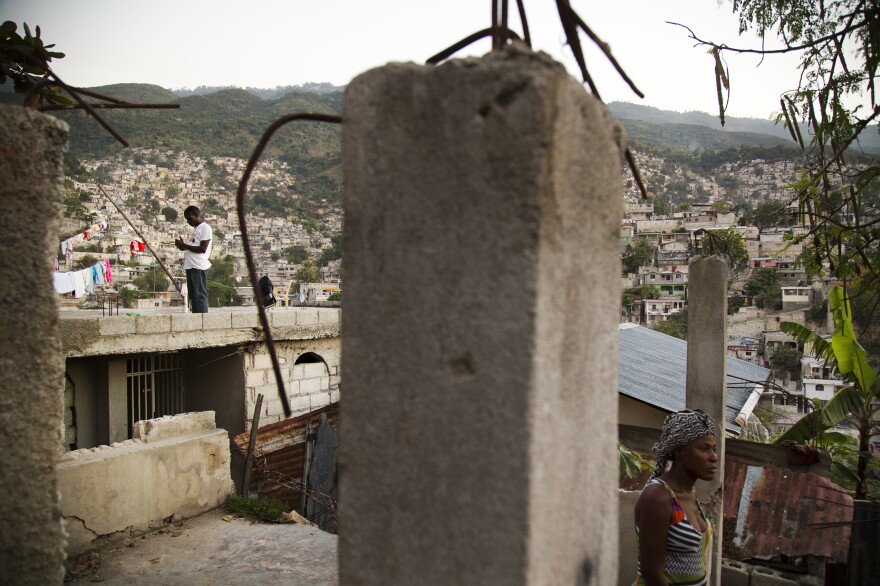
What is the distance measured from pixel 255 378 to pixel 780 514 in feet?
24.5

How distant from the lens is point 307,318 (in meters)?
11.4

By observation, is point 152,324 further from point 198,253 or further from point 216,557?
point 216,557

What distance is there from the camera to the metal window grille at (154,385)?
10.3 m

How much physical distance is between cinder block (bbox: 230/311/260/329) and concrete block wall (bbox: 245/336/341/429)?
1.46 feet

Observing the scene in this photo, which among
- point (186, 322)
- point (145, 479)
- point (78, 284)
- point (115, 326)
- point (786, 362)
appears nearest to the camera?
point (145, 479)

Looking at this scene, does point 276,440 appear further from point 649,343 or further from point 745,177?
point 745,177

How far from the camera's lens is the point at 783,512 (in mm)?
6398

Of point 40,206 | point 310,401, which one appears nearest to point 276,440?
point 310,401

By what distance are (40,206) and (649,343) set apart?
42.6ft

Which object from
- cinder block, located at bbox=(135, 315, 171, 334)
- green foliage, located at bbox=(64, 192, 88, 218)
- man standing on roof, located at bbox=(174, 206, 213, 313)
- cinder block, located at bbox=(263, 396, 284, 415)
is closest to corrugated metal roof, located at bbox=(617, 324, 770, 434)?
cinder block, located at bbox=(263, 396, 284, 415)

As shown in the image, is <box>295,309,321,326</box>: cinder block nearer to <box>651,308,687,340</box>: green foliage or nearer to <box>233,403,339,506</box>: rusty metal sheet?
<box>233,403,339,506</box>: rusty metal sheet

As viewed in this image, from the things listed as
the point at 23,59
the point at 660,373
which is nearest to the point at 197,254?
the point at 23,59

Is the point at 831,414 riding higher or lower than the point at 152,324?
lower

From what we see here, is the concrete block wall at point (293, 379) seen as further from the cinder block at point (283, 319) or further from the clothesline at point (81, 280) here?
the clothesline at point (81, 280)
